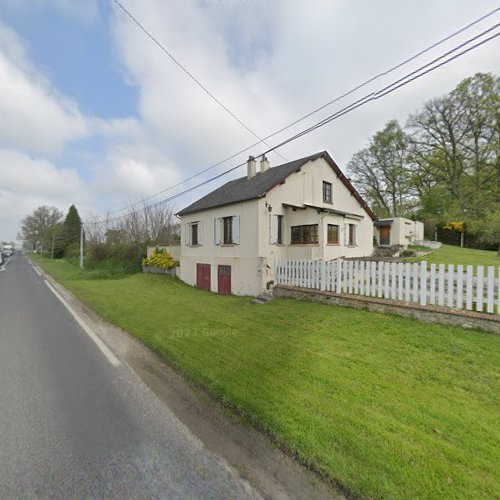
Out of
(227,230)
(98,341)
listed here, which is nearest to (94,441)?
(98,341)

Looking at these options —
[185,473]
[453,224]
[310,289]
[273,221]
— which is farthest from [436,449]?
[453,224]

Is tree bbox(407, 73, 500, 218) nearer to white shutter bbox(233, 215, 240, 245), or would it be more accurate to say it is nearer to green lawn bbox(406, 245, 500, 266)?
green lawn bbox(406, 245, 500, 266)

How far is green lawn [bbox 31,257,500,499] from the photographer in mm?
2207

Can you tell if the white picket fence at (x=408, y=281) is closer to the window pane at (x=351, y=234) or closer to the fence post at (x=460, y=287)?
the fence post at (x=460, y=287)

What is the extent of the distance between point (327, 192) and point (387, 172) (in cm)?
2408

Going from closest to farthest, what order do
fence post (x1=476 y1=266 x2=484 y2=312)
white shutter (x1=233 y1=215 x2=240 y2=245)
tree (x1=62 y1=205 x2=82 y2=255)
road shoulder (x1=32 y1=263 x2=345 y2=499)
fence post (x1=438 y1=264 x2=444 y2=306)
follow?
road shoulder (x1=32 y1=263 x2=345 y2=499) < fence post (x1=476 y1=266 x2=484 y2=312) < fence post (x1=438 y1=264 x2=444 y2=306) < white shutter (x1=233 y1=215 x2=240 y2=245) < tree (x1=62 y1=205 x2=82 y2=255)

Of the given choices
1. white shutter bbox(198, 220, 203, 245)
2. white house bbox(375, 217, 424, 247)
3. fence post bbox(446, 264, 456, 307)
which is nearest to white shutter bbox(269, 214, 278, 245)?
white shutter bbox(198, 220, 203, 245)

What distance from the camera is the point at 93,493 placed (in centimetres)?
207

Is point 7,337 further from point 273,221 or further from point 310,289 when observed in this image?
point 273,221

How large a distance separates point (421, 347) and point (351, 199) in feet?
45.8

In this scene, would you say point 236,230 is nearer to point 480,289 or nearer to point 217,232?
point 217,232

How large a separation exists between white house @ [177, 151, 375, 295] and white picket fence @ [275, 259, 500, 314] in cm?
255

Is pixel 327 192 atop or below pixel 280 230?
atop

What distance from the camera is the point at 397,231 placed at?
22.6 meters
